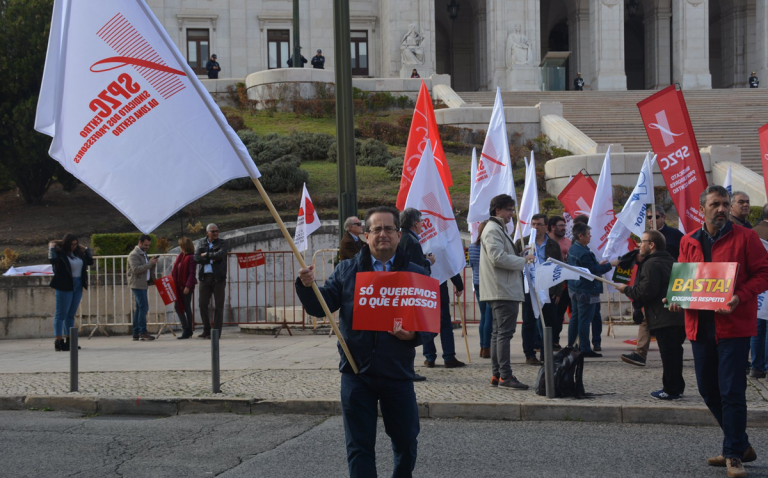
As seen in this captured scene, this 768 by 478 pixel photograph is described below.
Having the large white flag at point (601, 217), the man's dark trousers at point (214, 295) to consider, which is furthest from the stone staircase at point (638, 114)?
the man's dark trousers at point (214, 295)

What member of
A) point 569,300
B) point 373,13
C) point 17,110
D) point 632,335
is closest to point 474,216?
point 569,300

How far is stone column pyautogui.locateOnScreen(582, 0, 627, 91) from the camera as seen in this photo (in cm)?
4174

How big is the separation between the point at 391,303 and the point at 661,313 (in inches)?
162

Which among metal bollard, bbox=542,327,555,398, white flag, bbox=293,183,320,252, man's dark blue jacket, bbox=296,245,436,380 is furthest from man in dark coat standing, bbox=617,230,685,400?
white flag, bbox=293,183,320,252

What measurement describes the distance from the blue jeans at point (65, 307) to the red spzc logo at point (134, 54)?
8.03 metres

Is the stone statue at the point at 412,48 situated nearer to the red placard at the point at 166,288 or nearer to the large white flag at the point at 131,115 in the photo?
the red placard at the point at 166,288

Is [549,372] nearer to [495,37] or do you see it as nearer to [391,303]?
[391,303]

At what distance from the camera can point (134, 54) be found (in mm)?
5117

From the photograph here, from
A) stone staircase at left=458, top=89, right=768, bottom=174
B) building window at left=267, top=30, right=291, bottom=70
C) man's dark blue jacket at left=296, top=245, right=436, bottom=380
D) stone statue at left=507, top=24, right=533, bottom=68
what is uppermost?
building window at left=267, top=30, right=291, bottom=70

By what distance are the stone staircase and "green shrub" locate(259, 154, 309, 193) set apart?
10.5 m

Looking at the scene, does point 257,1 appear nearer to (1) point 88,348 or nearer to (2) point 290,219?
(2) point 290,219

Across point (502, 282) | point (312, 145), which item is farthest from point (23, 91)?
point (502, 282)

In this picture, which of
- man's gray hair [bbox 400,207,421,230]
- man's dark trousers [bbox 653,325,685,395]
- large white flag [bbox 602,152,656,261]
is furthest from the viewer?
large white flag [bbox 602,152,656,261]

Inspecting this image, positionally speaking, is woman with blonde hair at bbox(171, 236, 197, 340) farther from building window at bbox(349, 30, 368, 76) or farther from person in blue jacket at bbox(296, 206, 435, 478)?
building window at bbox(349, 30, 368, 76)
